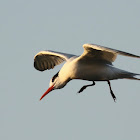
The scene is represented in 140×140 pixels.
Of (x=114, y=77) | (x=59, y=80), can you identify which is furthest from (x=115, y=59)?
(x=59, y=80)

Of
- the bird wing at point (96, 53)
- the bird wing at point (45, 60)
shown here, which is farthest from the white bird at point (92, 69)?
the bird wing at point (45, 60)

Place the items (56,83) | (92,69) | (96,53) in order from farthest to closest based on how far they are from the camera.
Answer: (56,83) → (92,69) → (96,53)

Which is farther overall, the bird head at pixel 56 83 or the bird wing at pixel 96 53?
the bird head at pixel 56 83

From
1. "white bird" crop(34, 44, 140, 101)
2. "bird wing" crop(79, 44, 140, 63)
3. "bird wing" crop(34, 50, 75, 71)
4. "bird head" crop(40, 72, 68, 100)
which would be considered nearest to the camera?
"bird wing" crop(79, 44, 140, 63)

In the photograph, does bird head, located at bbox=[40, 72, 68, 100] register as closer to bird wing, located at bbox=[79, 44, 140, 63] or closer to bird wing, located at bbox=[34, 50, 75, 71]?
bird wing, located at bbox=[79, 44, 140, 63]

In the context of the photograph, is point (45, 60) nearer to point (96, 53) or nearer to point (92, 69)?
point (92, 69)

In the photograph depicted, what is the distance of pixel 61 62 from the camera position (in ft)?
53.5

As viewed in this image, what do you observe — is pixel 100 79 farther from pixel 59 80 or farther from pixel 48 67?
pixel 48 67

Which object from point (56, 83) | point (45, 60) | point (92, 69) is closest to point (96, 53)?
point (92, 69)

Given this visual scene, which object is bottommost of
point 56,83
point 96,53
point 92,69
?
point 56,83

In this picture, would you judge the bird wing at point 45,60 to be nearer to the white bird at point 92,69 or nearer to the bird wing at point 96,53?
the white bird at point 92,69

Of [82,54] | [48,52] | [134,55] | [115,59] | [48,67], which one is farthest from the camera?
[48,67]

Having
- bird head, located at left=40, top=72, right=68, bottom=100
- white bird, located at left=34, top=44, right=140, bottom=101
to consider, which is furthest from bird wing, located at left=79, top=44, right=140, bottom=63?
bird head, located at left=40, top=72, right=68, bottom=100

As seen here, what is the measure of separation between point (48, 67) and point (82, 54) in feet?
11.9
